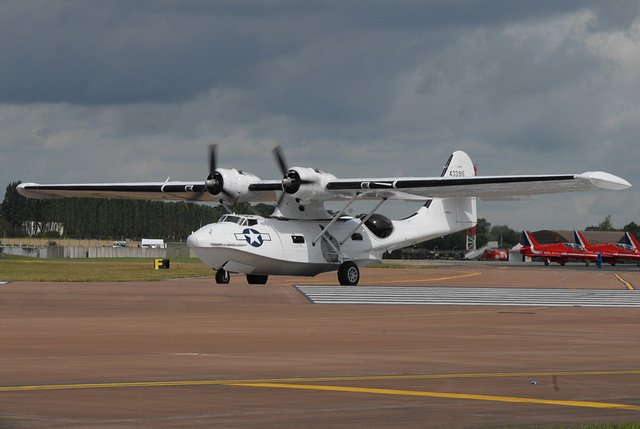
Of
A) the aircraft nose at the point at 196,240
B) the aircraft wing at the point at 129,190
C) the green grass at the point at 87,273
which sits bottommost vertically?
the green grass at the point at 87,273

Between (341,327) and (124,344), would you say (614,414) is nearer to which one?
(124,344)

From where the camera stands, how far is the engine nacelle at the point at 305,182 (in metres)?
32.8

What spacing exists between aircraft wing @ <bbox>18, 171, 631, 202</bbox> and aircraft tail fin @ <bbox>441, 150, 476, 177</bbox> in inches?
127

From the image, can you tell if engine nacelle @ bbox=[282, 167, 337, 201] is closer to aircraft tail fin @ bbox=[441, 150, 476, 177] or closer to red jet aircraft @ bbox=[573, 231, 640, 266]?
aircraft tail fin @ bbox=[441, 150, 476, 177]

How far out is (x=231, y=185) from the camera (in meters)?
34.6

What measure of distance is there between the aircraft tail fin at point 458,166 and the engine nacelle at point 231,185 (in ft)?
33.3

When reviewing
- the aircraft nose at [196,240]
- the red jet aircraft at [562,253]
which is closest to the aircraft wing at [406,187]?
the aircraft nose at [196,240]

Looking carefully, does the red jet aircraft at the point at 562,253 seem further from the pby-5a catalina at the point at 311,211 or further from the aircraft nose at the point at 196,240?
the aircraft nose at the point at 196,240

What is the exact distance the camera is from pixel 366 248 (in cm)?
→ 3609

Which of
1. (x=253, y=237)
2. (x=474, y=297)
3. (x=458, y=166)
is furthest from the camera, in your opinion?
(x=458, y=166)

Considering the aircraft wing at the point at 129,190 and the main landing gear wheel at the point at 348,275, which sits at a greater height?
the aircraft wing at the point at 129,190

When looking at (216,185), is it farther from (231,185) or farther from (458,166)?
(458,166)

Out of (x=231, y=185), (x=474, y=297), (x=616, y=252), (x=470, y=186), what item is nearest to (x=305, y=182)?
(x=231, y=185)

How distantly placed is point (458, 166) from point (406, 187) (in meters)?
9.14
